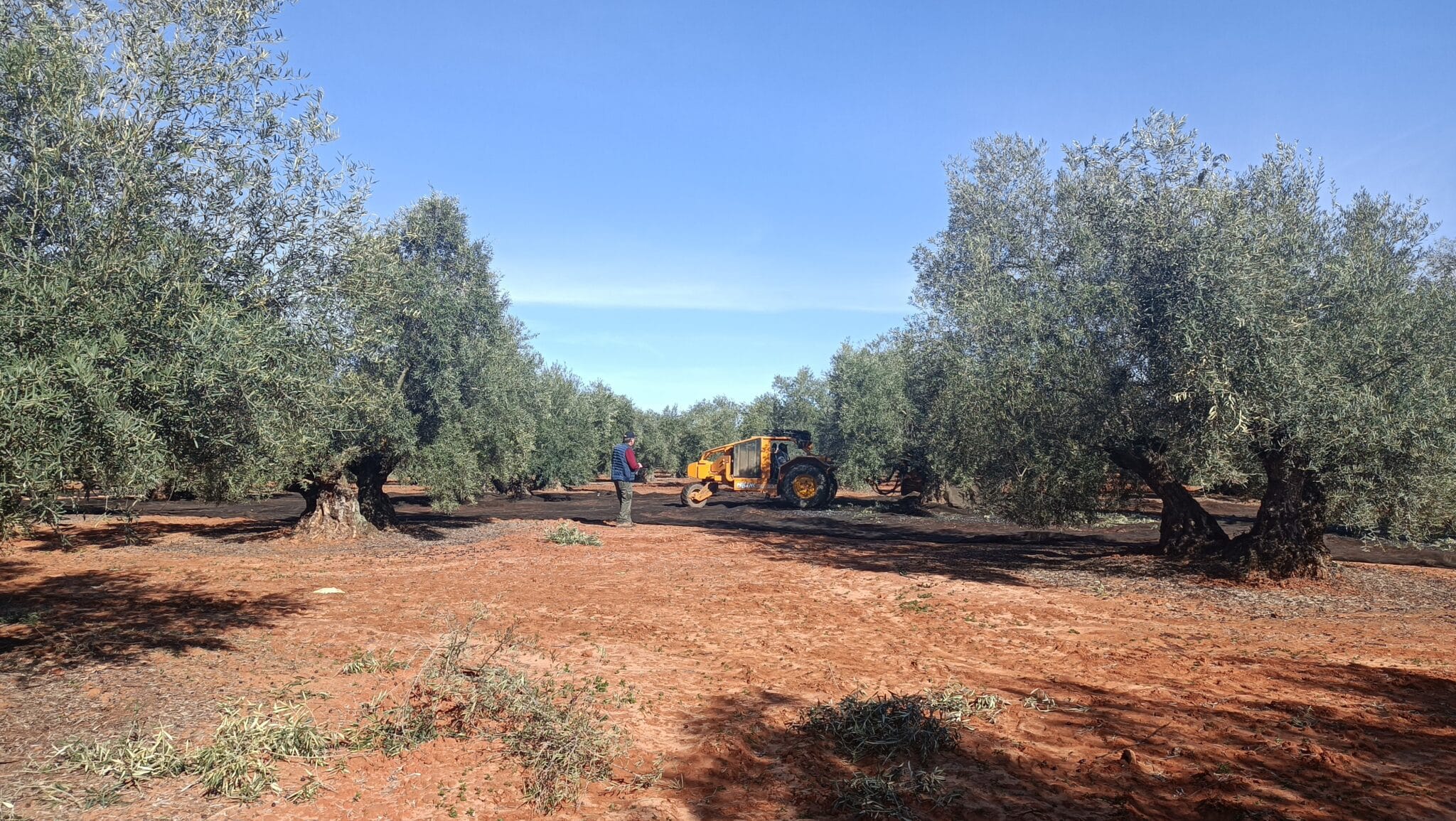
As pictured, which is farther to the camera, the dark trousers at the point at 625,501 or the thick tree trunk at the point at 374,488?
the dark trousers at the point at 625,501

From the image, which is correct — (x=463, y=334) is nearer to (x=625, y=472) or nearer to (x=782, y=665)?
(x=625, y=472)

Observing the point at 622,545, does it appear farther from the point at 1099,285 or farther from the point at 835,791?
the point at 835,791

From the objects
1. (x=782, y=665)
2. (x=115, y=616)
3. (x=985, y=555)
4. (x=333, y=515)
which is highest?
(x=333, y=515)

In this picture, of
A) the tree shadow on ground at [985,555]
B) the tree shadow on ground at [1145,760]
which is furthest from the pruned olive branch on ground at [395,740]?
the tree shadow on ground at [985,555]

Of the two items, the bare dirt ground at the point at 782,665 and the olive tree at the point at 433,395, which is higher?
the olive tree at the point at 433,395

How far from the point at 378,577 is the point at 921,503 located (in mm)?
21745

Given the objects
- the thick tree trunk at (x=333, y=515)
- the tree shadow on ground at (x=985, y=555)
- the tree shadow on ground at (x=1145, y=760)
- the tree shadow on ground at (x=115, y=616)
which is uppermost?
the thick tree trunk at (x=333, y=515)

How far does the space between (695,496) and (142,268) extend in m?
27.3

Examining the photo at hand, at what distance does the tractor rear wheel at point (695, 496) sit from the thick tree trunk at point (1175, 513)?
63.7 ft

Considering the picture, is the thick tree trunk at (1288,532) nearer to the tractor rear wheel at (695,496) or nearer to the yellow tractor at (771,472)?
the yellow tractor at (771,472)

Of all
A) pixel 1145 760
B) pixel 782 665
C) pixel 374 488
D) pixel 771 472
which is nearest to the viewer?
pixel 1145 760

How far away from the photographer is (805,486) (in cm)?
3244

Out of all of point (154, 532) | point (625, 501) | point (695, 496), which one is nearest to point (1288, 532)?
point (625, 501)

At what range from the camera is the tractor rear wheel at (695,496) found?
110ft
